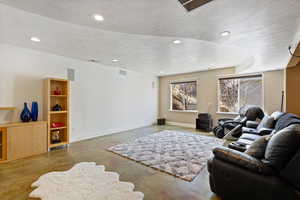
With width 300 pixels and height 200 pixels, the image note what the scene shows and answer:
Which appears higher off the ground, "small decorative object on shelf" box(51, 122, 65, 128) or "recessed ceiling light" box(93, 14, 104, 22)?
"recessed ceiling light" box(93, 14, 104, 22)

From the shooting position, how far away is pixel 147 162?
2.83 metres

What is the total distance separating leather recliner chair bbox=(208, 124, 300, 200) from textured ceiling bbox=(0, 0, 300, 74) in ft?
4.61

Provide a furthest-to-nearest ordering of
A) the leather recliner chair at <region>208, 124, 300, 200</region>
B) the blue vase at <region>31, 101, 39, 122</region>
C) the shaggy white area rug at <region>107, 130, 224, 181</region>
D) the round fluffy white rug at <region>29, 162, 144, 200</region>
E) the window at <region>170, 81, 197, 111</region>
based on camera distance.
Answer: the window at <region>170, 81, 197, 111</region> → the blue vase at <region>31, 101, 39, 122</region> → the shaggy white area rug at <region>107, 130, 224, 181</region> → the round fluffy white rug at <region>29, 162, 144, 200</region> → the leather recliner chair at <region>208, 124, 300, 200</region>

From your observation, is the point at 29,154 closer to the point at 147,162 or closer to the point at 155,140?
the point at 147,162

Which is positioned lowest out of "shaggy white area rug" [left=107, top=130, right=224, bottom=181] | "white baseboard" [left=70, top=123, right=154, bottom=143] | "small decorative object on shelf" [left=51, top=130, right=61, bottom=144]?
"shaggy white area rug" [left=107, top=130, right=224, bottom=181]

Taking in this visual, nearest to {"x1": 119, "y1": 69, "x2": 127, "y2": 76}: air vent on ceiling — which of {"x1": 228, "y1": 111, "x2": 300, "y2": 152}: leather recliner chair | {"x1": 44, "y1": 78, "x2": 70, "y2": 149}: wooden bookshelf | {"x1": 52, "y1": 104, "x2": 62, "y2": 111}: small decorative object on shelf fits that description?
{"x1": 44, "y1": 78, "x2": 70, "y2": 149}: wooden bookshelf

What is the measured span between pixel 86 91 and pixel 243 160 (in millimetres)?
4453

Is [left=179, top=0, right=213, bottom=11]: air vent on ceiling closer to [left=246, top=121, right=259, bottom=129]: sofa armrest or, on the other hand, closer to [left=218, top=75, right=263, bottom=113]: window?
[left=246, top=121, right=259, bottom=129]: sofa armrest

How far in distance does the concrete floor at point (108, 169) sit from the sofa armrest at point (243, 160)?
63cm

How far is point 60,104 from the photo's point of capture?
4.01m

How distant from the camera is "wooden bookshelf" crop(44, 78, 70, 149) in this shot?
139 inches

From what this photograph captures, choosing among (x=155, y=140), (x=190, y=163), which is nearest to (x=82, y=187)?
(x=190, y=163)

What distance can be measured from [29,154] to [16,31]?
258 centimetres

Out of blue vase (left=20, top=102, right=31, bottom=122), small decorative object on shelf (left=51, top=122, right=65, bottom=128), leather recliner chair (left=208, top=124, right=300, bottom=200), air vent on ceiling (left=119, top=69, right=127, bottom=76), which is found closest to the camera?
leather recliner chair (left=208, top=124, right=300, bottom=200)
